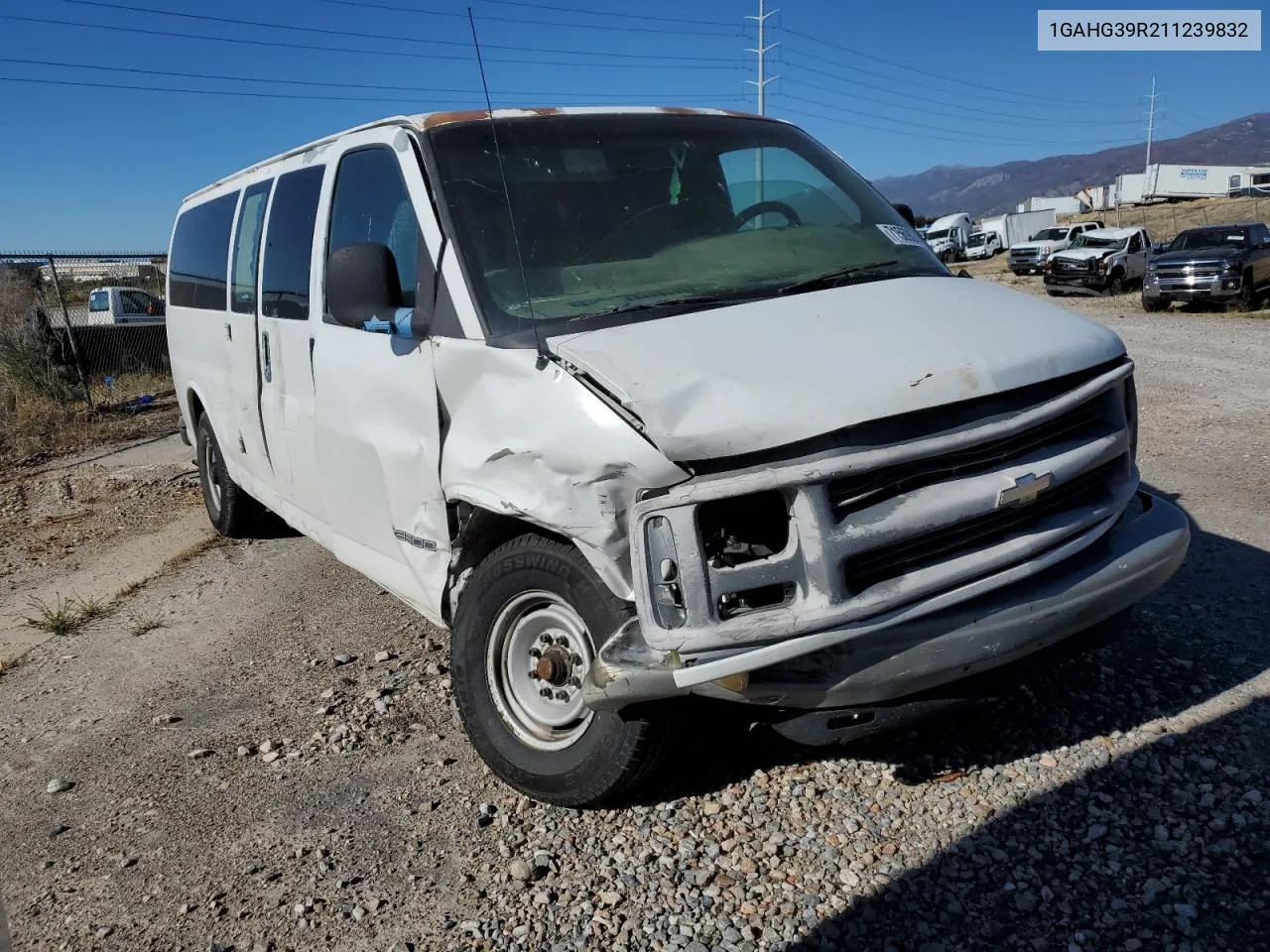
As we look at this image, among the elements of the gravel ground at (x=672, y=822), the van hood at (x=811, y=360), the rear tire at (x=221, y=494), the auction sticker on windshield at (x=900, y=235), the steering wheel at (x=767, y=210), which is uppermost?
the steering wheel at (x=767, y=210)

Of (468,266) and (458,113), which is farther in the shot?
(458,113)

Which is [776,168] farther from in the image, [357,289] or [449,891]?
[449,891]

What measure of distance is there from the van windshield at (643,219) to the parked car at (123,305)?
50.1 ft

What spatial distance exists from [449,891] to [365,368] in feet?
6.31

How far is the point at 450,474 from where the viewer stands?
324 centimetres

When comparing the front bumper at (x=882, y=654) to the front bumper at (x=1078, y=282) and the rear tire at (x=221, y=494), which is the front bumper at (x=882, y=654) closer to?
the rear tire at (x=221, y=494)

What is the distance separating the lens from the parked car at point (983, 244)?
164 ft

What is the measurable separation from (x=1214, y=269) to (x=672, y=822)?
20201 mm

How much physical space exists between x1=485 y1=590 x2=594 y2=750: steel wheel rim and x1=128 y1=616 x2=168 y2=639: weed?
2868mm

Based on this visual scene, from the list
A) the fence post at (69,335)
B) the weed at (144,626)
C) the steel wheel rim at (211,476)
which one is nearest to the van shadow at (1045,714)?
the weed at (144,626)

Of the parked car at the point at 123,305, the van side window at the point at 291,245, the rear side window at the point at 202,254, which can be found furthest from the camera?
the parked car at the point at 123,305

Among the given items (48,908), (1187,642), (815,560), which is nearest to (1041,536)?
(815,560)

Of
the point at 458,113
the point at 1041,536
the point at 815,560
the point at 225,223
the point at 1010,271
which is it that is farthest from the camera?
the point at 1010,271

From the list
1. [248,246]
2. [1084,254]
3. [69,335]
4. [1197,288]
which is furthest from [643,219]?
[1084,254]
